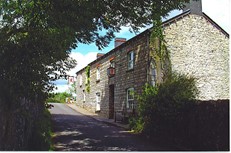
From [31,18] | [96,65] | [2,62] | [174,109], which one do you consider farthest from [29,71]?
[96,65]

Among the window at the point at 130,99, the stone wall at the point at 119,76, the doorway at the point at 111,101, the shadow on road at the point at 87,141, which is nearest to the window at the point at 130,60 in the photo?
the stone wall at the point at 119,76

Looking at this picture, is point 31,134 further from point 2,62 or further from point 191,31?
point 191,31

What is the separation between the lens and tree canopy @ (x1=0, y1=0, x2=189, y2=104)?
4.30 metres

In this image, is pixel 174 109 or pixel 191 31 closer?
pixel 174 109

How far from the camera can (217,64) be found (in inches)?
456

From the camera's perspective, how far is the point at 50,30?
500 centimetres

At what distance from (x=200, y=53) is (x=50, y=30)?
800 cm

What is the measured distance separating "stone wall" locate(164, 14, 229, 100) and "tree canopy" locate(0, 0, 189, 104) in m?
4.36

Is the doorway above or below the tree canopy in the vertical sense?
below

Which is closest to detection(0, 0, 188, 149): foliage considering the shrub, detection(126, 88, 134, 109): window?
the shrub

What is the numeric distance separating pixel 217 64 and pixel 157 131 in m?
5.07

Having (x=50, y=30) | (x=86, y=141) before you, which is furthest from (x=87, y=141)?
(x=50, y=30)

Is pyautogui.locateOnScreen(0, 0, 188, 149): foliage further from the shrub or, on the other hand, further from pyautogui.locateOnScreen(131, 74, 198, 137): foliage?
the shrub

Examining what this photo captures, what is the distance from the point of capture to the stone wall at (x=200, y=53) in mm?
11375
